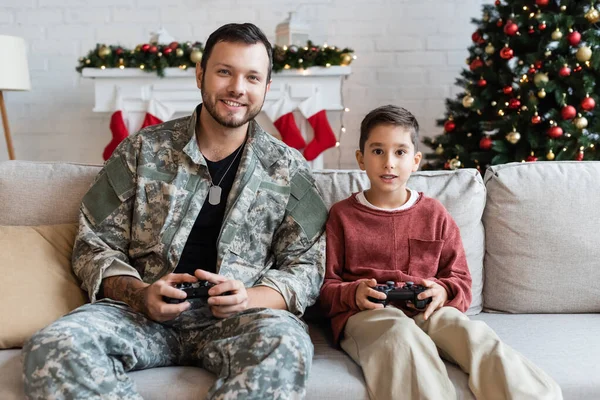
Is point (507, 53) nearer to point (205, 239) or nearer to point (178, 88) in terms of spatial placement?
point (178, 88)

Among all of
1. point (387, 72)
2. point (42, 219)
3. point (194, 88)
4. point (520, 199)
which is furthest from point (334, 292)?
point (387, 72)

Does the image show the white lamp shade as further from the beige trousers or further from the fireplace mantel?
the beige trousers

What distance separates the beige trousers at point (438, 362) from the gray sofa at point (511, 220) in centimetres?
33

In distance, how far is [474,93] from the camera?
336 cm

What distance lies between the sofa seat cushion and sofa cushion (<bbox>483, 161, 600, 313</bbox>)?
19cm

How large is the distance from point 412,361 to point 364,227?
0.47 metres

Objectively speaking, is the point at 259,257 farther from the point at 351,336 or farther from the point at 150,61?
the point at 150,61

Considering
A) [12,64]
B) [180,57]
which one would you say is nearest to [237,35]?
[180,57]

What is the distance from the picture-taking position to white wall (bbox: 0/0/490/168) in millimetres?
4125

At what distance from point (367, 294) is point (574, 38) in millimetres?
1982

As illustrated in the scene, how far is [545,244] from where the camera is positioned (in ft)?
6.48

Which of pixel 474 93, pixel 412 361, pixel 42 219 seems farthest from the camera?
pixel 474 93

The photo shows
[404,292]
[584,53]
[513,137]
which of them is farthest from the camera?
[513,137]

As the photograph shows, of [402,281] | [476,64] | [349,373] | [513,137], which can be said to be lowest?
[349,373]
